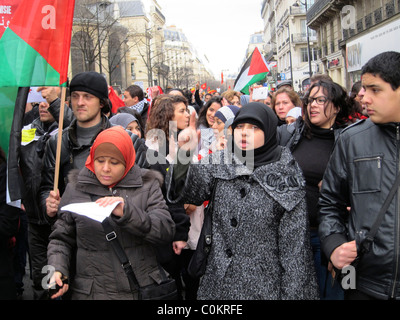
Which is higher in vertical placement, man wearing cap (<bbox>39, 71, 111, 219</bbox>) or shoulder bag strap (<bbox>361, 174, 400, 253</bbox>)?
man wearing cap (<bbox>39, 71, 111, 219</bbox>)

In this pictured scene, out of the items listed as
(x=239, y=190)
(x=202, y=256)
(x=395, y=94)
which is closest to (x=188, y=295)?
(x=202, y=256)

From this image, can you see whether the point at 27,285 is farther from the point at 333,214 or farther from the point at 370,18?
the point at 370,18

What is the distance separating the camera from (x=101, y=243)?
2.77 m

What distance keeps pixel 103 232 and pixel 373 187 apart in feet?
5.38

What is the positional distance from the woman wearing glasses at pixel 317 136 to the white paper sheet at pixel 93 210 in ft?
5.53

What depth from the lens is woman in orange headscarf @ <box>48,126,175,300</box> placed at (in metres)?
2.74

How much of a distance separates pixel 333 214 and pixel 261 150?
60 centimetres

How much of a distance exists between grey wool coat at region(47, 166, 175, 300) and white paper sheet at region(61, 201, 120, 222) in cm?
20

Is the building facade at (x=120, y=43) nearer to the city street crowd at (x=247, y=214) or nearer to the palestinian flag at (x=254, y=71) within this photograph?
the palestinian flag at (x=254, y=71)

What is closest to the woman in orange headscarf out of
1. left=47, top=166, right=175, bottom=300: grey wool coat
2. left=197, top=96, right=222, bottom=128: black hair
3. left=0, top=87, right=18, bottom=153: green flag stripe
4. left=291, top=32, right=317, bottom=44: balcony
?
left=47, top=166, right=175, bottom=300: grey wool coat

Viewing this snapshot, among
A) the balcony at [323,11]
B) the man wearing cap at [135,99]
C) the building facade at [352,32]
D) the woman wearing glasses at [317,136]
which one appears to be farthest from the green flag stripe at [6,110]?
the balcony at [323,11]

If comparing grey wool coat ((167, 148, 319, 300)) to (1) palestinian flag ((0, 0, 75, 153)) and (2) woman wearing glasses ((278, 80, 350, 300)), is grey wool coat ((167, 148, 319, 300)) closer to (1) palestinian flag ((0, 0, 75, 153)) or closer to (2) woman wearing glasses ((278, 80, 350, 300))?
(2) woman wearing glasses ((278, 80, 350, 300))

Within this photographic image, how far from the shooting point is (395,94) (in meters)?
2.46

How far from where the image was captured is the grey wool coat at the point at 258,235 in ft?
8.75
